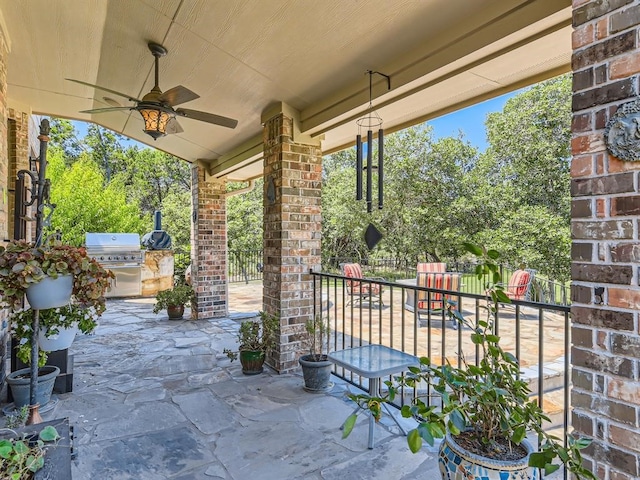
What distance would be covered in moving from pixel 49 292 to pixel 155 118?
147cm

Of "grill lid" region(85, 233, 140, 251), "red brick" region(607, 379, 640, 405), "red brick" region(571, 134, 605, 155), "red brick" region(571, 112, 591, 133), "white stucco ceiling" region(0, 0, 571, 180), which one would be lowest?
"red brick" region(607, 379, 640, 405)

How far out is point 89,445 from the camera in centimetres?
229

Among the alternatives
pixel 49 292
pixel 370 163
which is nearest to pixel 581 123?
pixel 370 163

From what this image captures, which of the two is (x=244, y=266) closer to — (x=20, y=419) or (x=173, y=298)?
(x=173, y=298)

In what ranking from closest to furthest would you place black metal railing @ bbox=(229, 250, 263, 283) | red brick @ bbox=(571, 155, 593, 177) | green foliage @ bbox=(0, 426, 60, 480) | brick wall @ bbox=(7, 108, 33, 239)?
1. green foliage @ bbox=(0, 426, 60, 480)
2. red brick @ bbox=(571, 155, 593, 177)
3. brick wall @ bbox=(7, 108, 33, 239)
4. black metal railing @ bbox=(229, 250, 263, 283)

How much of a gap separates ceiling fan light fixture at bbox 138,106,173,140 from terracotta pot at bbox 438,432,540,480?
282 centimetres

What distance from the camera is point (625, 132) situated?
46.1 inches

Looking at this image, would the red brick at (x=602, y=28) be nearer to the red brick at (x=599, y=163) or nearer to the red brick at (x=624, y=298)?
the red brick at (x=599, y=163)

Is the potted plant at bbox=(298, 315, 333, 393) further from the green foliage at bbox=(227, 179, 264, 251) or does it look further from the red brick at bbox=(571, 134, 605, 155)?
the green foliage at bbox=(227, 179, 264, 251)

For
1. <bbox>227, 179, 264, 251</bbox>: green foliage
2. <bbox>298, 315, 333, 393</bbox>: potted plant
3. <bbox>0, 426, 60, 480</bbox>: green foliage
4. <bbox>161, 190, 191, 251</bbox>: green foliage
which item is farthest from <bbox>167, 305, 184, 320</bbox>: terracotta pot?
<bbox>161, 190, 191, 251</bbox>: green foliage

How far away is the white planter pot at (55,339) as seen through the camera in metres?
2.55

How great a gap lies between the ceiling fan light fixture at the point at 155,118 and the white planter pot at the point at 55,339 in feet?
5.13

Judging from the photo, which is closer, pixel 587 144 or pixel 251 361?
pixel 587 144

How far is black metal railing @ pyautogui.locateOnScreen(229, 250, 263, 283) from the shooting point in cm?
1159
